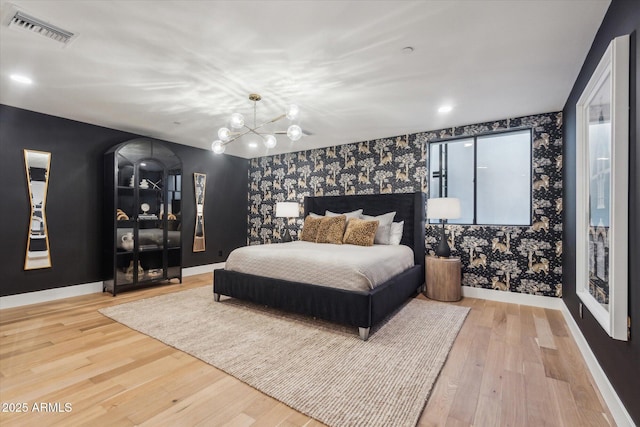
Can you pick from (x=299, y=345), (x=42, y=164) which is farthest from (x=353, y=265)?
(x=42, y=164)

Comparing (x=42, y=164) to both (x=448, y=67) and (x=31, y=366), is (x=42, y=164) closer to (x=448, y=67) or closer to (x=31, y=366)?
(x=31, y=366)

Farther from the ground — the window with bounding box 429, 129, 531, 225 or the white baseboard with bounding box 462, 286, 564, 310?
the window with bounding box 429, 129, 531, 225

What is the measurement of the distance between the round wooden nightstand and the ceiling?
76.2 inches

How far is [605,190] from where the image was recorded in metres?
1.85

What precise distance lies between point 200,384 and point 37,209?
3491mm

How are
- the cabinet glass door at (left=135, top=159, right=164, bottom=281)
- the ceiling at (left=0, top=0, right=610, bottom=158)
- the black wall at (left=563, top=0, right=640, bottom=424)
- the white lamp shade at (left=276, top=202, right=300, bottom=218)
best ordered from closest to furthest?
the black wall at (left=563, top=0, right=640, bottom=424) → the ceiling at (left=0, top=0, right=610, bottom=158) → the cabinet glass door at (left=135, top=159, right=164, bottom=281) → the white lamp shade at (left=276, top=202, right=300, bottom=218)

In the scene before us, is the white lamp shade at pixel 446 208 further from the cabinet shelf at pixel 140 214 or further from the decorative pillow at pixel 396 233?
the cabinet shelf at pixel 140 214

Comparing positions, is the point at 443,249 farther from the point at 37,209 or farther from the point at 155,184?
the point at 37,209

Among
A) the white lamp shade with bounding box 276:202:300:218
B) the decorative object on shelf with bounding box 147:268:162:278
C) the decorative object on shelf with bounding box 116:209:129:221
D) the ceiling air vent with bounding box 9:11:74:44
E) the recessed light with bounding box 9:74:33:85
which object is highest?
the recessed light with bounding box 9:74:33:85

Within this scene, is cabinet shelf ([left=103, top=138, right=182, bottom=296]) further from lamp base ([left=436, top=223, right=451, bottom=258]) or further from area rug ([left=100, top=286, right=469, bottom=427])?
lamp base ([left=436, top=223, right=451, bottom=258])

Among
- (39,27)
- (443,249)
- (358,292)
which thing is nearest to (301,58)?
(39,27)

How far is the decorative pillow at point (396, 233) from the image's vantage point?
426cm

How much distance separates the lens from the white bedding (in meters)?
2.76

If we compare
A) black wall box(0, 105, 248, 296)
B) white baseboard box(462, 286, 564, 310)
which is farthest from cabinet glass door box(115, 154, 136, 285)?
white baseboard box(462, 286, 564, 310)
